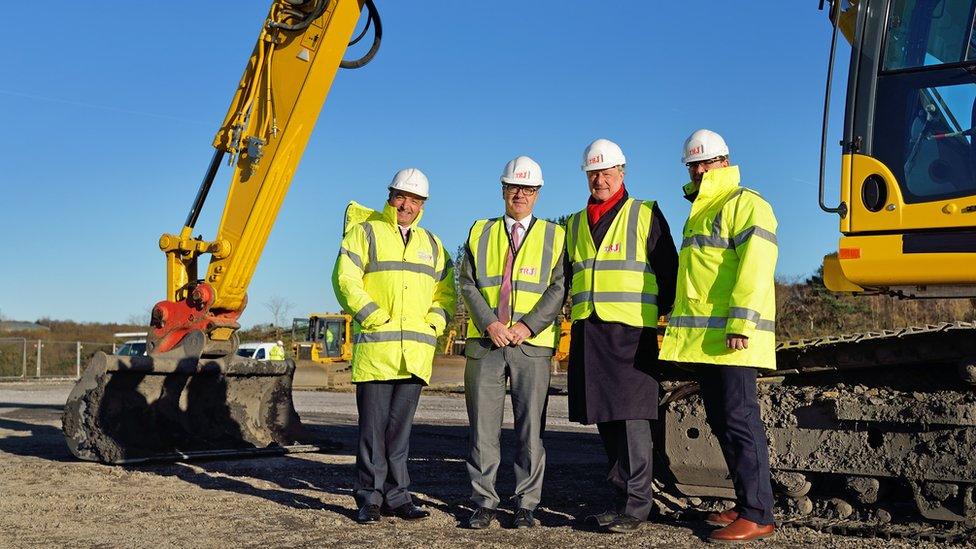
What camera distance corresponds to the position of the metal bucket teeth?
29.7 ft

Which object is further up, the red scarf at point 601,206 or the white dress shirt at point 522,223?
the red scarf at point 601,206

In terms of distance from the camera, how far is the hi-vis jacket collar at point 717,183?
5973 mm

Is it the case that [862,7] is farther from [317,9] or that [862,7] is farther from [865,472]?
[317,9]

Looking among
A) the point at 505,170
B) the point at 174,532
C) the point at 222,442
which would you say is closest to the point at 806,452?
the point at 505,170

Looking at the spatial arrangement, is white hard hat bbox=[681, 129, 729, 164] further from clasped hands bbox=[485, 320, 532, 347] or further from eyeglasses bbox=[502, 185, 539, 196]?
clasped hands bbox=[485, 320, 532, 347]

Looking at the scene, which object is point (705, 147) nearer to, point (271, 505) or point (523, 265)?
point (523, 265)

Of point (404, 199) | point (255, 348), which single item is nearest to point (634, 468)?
point (404, 199)

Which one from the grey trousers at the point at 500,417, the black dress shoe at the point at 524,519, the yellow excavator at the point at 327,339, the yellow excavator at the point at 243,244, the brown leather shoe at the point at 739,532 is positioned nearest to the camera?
the brown leather shoe at the point at 739,532

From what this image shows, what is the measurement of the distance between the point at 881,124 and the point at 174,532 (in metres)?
4.60

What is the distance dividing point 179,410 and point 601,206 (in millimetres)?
5247

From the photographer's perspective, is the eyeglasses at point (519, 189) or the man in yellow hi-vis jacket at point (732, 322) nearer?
the man in yellow hi-vis jacket at point (732, 322)

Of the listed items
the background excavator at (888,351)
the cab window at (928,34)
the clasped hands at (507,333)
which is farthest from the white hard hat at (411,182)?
the cab window at (928,34)

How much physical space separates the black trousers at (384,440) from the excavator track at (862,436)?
65.4 inches

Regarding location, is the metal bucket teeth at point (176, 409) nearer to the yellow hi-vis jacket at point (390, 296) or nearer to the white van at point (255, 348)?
the yellow hi-vis jacket at point (390, 296)
